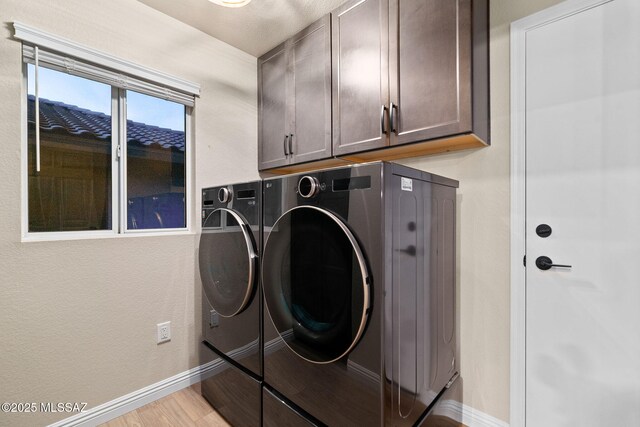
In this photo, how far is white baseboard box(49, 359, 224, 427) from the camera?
155 centimetres

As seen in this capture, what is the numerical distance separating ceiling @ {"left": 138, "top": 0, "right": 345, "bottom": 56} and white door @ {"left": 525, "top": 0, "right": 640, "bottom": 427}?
4.20 feet

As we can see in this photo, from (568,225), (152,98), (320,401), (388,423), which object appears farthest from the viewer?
(152,98)

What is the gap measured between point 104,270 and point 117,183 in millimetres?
539

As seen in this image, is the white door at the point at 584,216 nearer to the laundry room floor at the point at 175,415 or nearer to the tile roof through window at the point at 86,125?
the laundry room floor at the point at 175,415

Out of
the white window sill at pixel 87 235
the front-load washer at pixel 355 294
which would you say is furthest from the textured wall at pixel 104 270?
A: the front-load washer at pixel 355 294

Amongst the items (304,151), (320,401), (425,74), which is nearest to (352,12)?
(425,74)

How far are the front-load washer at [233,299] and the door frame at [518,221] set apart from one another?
4.03 feet

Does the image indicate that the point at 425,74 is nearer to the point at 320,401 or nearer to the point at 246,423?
the point at 320,401

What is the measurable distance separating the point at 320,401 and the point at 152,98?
6.81 ft

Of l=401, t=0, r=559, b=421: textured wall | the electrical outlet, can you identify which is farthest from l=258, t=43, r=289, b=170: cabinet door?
the electrical outlet

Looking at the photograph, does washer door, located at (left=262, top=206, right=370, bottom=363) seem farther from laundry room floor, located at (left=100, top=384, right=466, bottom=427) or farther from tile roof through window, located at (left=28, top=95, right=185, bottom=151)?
tile roof through window, located at (left=28, top=95, right=185, bottom=151)

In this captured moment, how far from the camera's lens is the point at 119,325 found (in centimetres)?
169

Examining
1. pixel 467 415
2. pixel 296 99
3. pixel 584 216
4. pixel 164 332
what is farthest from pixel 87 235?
pixel 584 216

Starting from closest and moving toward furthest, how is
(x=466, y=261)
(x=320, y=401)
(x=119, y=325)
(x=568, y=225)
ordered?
1. (x=320, y=401)
2. (x=568, y=225)
3. (x=466, y=261)
4. (x=119, y=325)
